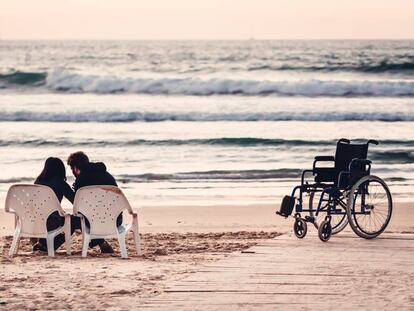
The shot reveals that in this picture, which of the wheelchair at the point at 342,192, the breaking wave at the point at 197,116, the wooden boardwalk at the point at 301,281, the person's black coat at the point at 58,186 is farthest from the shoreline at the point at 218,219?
the breaking wave at the point at 197,116

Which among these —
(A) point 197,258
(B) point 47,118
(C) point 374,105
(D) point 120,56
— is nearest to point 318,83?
(C) point 374,105

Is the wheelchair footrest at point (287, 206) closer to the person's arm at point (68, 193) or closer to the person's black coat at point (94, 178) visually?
the person's black coat at point (94, 178)

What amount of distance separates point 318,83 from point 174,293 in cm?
3301

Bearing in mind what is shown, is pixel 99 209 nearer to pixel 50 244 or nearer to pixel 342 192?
pixel 50 244

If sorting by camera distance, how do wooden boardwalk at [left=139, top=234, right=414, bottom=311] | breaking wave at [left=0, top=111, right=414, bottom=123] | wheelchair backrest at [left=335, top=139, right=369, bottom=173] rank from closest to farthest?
wooden boardwalk at [left=139, top=234, right=414, bottom=311], wheelchair backrest at [left=335, top=139, right=369, bottom=173], breaking wave at [left=0, top=111, right=414, bottom=123]

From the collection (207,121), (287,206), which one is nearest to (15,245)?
(287,206)

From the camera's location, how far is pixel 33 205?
8578 mm

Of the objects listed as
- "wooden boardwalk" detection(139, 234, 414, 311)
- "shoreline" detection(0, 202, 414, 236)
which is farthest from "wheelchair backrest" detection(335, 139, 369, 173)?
"shoreline" detection(0, 202, 414, 236)

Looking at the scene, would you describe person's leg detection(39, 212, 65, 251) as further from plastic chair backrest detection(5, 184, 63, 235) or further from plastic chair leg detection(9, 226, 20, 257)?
plastic chair leg detection(9, 226, 20, 257)

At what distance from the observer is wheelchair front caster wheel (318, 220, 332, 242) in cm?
864

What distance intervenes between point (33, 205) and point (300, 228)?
2334 mm

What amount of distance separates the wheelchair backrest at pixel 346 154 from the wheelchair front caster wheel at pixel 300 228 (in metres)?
0.62

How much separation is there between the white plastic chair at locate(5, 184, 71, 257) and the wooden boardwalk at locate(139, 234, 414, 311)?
5.60ft

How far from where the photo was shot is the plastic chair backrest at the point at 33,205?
28.0 ft
